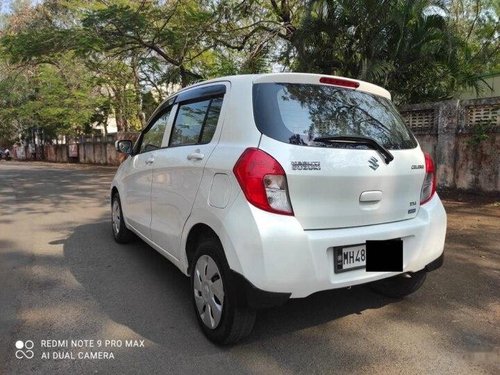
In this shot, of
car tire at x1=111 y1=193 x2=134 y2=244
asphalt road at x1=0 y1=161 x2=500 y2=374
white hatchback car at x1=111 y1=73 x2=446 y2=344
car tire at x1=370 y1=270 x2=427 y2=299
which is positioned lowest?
asphalt road at x1=0 y1=161 x2=500 y2=374

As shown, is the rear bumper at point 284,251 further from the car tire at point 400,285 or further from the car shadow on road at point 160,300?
the car tire at point 400,285

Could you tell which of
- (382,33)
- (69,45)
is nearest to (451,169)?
(382,33)

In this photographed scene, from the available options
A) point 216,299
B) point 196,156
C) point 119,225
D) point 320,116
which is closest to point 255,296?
point 216,299

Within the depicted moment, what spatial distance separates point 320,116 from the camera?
9.93 ft

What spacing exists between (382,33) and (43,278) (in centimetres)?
821

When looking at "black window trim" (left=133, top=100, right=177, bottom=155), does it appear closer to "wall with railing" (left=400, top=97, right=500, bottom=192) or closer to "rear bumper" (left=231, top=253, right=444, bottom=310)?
"rear bumper" (left=231, top=253, right=444, bottom=310)

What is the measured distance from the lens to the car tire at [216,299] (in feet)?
9.32

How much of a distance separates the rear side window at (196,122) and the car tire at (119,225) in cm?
190

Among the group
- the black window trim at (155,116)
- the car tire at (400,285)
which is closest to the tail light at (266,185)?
the car tire at (400,285)

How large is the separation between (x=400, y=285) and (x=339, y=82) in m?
1.76

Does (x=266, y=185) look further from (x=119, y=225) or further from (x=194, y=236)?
(x=119, y=225)

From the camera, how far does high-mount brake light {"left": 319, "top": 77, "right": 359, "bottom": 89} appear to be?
3.20 metres

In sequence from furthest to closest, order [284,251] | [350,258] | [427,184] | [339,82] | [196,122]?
[196,122]
[427,184]
[339,82]
[350,258]
[284,251]

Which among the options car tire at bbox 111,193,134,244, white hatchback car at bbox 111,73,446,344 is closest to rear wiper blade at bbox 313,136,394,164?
white hatchback car at bbox 111,73,446,344
